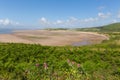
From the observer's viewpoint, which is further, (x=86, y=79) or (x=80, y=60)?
(x=80, y=60)

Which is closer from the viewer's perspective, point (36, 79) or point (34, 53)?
point (36, 79)

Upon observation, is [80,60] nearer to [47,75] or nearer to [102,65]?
[102,65]

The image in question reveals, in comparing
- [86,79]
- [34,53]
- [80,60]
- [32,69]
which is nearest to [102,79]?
[86,79]

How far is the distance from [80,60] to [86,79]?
15.0 metres

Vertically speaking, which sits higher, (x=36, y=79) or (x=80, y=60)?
(x=36, y=79)

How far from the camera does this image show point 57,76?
854cm

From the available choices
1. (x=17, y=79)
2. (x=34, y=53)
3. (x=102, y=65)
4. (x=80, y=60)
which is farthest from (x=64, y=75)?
(x=34, y=53)

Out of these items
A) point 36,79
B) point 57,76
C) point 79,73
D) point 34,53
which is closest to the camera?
point 79,73

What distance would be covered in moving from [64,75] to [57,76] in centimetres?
51

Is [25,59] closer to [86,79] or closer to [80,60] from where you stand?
[80,60]

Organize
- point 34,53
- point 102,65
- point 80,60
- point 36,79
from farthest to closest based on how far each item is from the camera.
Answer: point 34,53 < point 80,60 < point 102,65 < point 36,79

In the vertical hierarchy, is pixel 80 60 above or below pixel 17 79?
below

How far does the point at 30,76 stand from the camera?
781 centimetres

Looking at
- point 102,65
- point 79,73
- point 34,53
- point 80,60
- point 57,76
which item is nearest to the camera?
point 79,73
